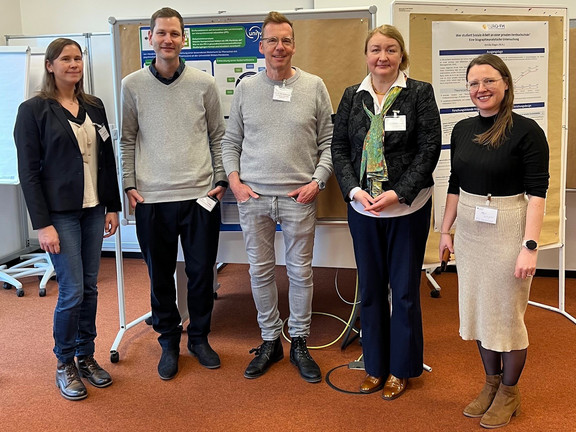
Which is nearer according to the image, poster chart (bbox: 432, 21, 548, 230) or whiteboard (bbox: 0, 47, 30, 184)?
poster chart (bbox: 432, 21, 548, 230)

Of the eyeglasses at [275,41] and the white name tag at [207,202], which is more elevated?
the eyeglasses at [275,41]

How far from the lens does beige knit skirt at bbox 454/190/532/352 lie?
2068 millimetres

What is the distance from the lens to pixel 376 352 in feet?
8.34

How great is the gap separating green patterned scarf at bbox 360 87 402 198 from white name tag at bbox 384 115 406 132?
0.8 inches

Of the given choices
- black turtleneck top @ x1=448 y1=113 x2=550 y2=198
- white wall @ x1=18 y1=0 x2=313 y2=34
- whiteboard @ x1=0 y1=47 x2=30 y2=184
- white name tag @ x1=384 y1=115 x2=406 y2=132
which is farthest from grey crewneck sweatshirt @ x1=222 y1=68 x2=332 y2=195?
white wall @ x1=18 y1=0 x2=313 y2=34

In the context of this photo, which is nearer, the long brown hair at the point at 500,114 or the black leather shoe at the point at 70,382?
the long brown hair at the point at 500,114

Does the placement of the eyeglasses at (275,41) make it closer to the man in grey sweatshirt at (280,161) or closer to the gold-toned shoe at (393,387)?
the man in grey sweatshirt at (280,161)

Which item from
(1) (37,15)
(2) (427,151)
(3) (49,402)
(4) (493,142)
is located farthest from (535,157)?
(1) (37,15)

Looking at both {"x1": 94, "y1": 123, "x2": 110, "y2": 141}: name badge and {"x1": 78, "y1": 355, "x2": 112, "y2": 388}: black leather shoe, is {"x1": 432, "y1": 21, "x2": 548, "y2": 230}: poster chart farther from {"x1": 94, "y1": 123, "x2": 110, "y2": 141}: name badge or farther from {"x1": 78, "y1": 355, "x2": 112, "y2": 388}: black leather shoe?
{"x1": 78, "y1": 355, "x2": 112, "y2": 388}: black leather shoe

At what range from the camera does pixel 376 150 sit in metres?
2.31

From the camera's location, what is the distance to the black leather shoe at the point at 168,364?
275cm

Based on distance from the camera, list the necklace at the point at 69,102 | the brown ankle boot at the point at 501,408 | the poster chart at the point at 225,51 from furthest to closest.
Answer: the poster chart at the point at 225,51 < the necklace at the point at 69,102 < the brown ankle boot at the point at 501,408

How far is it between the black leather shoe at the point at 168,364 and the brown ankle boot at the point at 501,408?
56.8 inches

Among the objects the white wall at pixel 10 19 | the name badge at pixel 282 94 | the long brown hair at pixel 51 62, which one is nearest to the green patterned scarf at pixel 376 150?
the name badge at pixel 282 94
